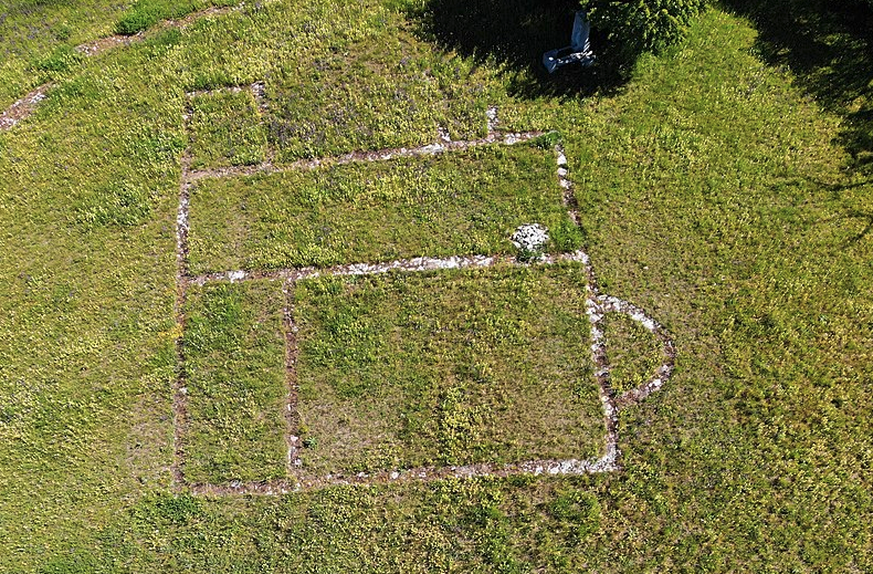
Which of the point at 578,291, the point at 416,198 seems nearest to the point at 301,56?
the point at 416,198

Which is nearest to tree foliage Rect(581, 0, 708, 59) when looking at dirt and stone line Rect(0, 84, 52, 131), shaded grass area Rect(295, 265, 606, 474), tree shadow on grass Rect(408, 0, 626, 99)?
tree shadow on grass Rect(408, 0, 626, 99)

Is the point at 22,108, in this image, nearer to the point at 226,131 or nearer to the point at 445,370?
the point at 226,131

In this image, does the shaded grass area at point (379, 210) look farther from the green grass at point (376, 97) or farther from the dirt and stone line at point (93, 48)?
the dirt and stone line at point (93, 48)

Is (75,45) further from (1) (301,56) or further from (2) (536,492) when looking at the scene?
(2) (536,492)

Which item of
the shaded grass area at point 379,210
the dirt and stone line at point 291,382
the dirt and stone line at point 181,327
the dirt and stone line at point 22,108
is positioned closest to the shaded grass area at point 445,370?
the dirt and stone line at point 291,382

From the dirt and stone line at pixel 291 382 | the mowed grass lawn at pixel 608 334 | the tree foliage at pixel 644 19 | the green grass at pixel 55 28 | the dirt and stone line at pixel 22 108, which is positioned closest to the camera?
the mowed grass lawn at pixel 608 334

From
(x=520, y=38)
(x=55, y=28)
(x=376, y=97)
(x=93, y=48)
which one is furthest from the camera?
(x=55, y=28)

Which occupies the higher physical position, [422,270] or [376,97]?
[376,97]

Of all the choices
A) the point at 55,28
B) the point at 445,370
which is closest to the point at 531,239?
the point at 445,370
